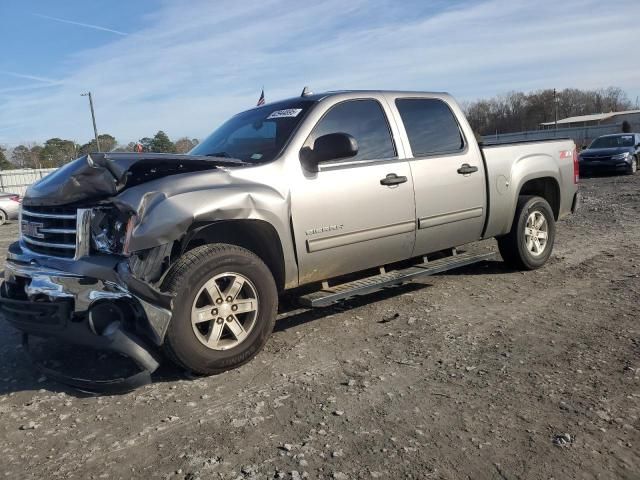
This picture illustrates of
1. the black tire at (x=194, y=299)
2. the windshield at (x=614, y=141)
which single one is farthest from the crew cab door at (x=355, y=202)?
the windshield at (x=614, y=141)

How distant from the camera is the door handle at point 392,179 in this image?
475 cm

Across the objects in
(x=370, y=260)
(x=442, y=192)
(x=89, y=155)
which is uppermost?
(x=89, y=155)

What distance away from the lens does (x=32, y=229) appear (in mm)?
4051

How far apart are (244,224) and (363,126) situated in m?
1.54

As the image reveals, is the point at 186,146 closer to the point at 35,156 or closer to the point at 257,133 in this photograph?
the point at 257,133

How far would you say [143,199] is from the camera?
3508mm

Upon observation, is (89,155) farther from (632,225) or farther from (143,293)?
(632,225)

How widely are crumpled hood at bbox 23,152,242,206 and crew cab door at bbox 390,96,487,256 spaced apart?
6.49ft

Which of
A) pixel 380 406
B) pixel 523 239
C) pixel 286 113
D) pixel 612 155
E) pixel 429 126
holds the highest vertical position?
pixel 286 113

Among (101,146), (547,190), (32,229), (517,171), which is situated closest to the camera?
(32,229)

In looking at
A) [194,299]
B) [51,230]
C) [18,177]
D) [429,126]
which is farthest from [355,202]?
[18,177]

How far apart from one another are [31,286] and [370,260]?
2.61 meters

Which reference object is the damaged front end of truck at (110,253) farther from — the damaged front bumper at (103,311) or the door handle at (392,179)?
the door handle at (392,179)

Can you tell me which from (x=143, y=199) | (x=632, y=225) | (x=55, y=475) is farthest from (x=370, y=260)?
(x=632, y=225)
